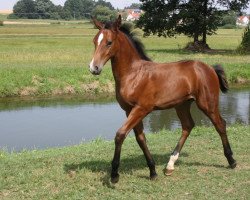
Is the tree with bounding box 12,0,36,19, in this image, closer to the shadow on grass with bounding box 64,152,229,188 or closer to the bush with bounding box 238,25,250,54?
the bush with bounding box 238,25,250,54

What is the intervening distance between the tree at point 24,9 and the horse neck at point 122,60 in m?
119

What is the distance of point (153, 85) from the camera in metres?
6.54

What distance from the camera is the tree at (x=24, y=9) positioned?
4769 inches

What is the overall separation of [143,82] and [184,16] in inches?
1165

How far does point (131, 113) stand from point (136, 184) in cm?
105

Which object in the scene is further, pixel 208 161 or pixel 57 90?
pixel 57 90

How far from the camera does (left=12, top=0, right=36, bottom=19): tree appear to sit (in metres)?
121

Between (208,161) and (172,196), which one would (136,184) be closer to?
(172,196)

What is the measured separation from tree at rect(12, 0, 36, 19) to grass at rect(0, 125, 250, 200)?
117m

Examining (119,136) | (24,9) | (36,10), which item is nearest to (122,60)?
(119,136)

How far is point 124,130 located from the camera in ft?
20.2

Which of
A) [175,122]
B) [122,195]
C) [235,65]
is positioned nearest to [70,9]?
[235,65]

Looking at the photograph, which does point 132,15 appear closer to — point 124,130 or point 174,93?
point 174,93

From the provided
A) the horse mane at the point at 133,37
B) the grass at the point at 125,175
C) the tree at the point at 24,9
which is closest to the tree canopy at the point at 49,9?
the tree at the point at 24,9
